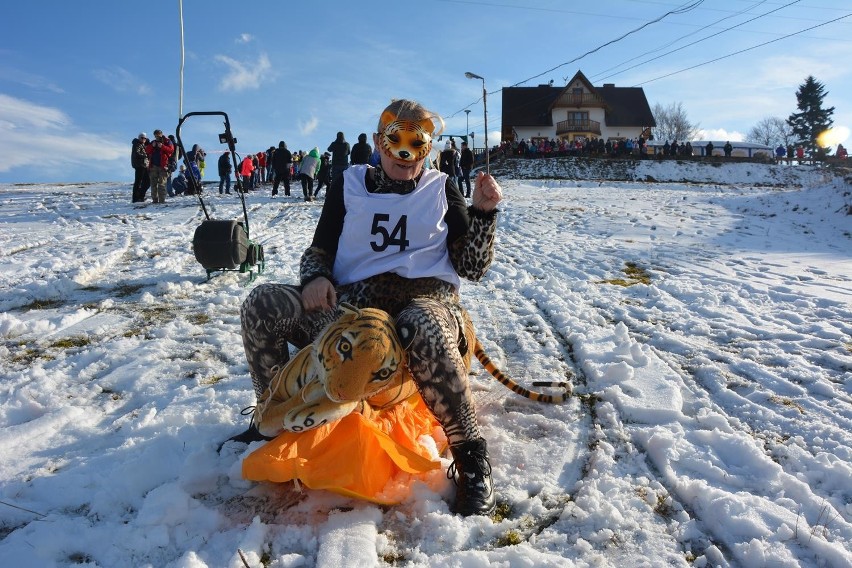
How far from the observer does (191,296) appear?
506 centimetres

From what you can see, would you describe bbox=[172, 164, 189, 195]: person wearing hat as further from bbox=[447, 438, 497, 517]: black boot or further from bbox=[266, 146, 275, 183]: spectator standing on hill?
bbox=[447, 438, 497, 517]: black boot

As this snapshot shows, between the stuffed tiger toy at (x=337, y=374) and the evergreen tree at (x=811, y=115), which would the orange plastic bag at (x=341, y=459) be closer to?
the stuffed tiger toy at (x=337, y=374)

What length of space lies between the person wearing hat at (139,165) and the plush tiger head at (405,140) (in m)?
12.6

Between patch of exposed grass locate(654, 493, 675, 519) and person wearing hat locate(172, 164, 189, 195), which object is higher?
person wearing hat locate(172, 164, 189, 195)

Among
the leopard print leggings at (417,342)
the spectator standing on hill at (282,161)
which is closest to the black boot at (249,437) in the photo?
the leopard print leggings at (417,342)

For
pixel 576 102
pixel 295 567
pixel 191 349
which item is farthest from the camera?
pixel 576 102

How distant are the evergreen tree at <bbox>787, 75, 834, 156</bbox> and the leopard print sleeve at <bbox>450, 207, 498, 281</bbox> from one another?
68614mm

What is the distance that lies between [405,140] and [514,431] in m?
1.43

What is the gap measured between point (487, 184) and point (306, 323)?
98 centimetres

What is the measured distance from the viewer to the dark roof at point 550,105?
51.2m

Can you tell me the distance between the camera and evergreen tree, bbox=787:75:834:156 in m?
57.2

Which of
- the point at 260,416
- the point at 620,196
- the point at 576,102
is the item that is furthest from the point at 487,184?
the point at 576,102

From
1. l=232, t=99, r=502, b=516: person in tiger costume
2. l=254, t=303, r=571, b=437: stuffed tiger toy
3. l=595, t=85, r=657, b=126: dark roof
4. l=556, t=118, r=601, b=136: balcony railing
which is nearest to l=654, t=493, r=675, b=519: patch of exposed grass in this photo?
l=232, t=99, r=502, b=516: person in tiger costume

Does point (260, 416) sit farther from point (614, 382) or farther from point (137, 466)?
point (614, 382)
